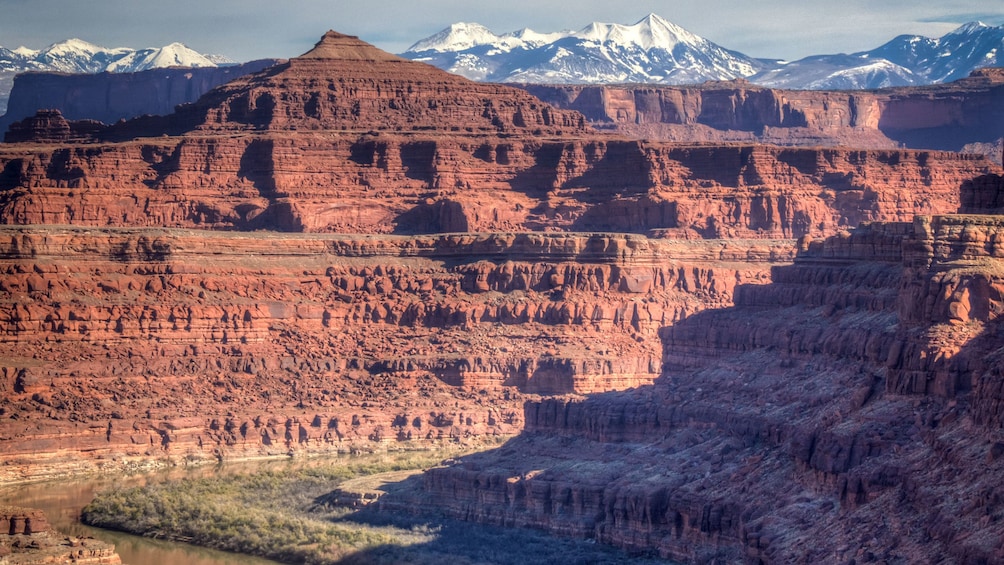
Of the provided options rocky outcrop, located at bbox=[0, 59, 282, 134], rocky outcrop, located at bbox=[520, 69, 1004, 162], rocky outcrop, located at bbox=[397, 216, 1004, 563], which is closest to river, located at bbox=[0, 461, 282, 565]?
rocky outcrop, located at bbox=[397, 216, 1004, 563]

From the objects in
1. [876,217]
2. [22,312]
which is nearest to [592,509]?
[22,312]

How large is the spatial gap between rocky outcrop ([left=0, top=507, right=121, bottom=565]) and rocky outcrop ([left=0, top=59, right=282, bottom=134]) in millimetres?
112349

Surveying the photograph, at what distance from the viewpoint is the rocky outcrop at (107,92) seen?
18012 cm

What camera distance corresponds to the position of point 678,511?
66.4 m

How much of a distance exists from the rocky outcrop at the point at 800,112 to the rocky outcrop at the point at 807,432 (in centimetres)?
7973

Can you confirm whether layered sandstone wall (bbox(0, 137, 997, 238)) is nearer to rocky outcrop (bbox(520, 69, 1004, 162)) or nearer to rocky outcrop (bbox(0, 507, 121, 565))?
rocky outcrop (bbox(520, 69, 1004, 162))

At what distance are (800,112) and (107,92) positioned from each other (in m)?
49.4

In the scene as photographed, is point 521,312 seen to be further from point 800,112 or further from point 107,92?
point 107,92

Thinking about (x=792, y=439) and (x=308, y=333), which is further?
(x=308, y=333)

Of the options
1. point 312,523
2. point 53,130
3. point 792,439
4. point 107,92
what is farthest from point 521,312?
point 107,92

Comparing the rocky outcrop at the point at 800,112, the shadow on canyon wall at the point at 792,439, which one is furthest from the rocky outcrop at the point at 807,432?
the rocky outcrop at the point at 800,112

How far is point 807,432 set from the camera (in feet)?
207

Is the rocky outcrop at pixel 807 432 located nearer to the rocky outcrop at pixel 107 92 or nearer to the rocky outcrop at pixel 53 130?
the rocky outcrop at pixel 53 130

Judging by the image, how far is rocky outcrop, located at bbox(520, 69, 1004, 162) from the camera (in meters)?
164
